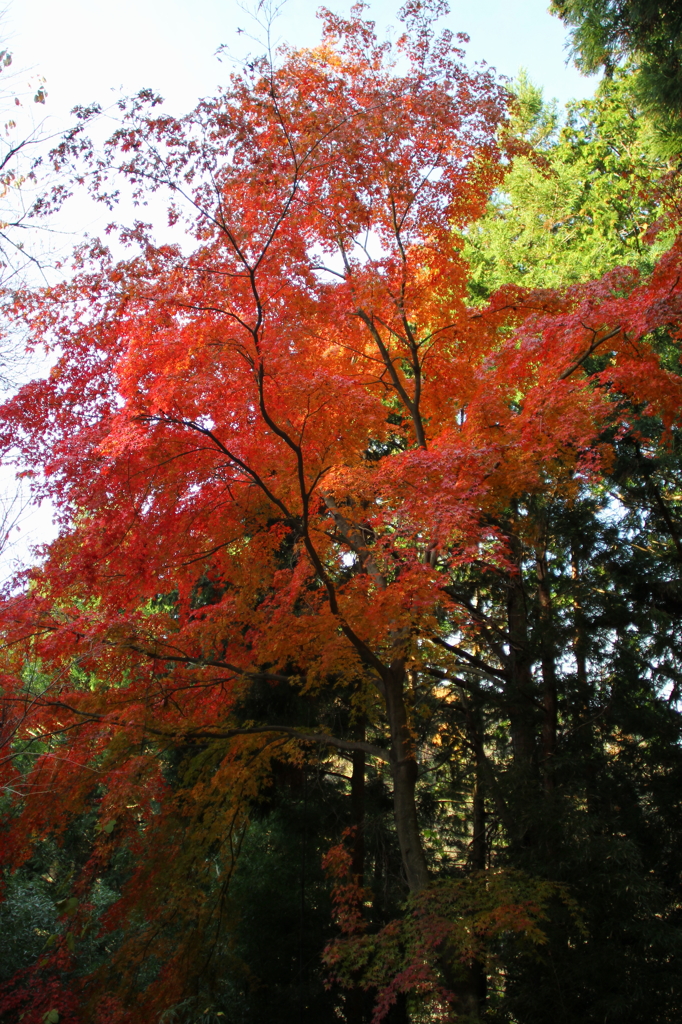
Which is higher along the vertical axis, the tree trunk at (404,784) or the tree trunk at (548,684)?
the tree trunk at (548,684)

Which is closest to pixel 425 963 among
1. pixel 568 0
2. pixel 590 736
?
pixel 590 736

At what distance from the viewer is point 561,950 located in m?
6.96

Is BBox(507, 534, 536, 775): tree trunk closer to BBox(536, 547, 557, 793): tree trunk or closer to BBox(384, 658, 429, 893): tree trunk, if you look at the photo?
BBox(536, 547, 557, 793): tree trunk

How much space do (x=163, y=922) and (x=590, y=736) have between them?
5207 millimetres

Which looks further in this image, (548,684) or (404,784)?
(548,684)

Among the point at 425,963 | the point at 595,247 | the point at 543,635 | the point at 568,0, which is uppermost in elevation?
the point at 595,247

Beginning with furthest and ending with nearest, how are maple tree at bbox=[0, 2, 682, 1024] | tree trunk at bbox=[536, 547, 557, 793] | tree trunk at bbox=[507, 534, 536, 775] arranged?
1. tree trunk at bbox=[536, 547, 557, 793]
2. tree trunk at bbox=[507, 534, 536, 775]
3. maple tree at bbox=[0, 2, 682, 1024]

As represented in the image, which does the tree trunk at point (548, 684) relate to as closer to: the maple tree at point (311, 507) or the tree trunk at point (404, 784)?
the maple tree at point (311, 507)

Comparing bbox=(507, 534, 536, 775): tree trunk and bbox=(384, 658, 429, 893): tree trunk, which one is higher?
bbox=(507, 534, 536, 775): tree trunk

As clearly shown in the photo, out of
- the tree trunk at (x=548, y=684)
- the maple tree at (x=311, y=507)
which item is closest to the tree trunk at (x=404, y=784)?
the maple tree at (x=311, y=507)

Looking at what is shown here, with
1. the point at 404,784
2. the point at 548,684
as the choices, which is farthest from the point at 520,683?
the point at 404,784

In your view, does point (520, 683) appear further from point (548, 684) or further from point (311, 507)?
point (311, 507)

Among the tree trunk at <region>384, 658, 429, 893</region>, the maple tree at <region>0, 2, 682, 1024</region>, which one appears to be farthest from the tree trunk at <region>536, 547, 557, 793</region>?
the tree trunk at <region>384, 658, 429, 893</region>

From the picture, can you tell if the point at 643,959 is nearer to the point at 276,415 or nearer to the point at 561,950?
the point at 561,950
